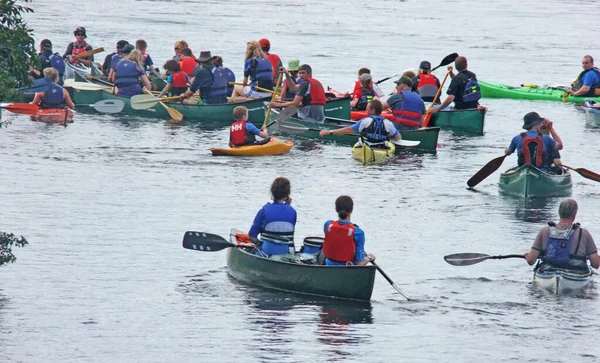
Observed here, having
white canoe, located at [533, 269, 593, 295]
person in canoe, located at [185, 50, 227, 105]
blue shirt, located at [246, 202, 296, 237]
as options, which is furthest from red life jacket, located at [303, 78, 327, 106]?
white canoe, located at [533, 269, 593, 295]

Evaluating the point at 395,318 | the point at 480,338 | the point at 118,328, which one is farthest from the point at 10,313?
the point at 480,338

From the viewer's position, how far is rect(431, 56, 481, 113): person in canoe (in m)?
26.7

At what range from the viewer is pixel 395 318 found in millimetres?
13984

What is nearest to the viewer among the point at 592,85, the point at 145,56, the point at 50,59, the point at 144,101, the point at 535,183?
the point at 535,183

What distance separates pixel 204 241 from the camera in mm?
A: 15000

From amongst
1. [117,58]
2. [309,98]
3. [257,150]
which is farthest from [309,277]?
[117,58]

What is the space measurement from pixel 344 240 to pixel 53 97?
52.3 ft

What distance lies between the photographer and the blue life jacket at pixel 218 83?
28219 mm

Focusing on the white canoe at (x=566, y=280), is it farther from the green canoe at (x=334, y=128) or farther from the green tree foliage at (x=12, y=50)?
the green canoe at (x=334, y=128)

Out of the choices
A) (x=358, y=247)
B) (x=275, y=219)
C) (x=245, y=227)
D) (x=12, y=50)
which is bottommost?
(x=245, y=227)

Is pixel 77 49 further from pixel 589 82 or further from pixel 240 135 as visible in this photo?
pixel 589 82

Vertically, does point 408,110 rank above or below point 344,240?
above

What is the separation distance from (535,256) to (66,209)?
30.2 ft

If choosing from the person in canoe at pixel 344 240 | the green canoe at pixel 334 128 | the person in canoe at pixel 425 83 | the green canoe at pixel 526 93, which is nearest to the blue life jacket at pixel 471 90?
the person in canoe at pixel 425 83
